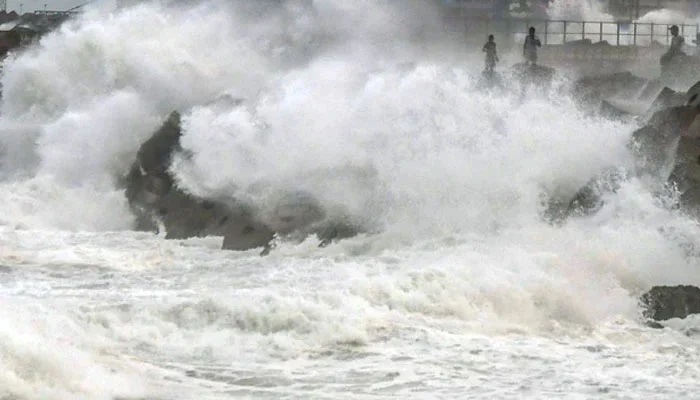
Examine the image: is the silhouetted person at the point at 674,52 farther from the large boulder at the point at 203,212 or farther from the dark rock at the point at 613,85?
the large boulder at the point at 203,212

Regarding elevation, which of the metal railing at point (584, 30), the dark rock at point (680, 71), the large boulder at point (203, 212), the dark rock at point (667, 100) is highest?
the metal railing at point (584, 30)

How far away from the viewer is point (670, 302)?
10.6 meters

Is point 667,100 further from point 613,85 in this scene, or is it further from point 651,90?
point 613,85

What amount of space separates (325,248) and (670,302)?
4.53 metres

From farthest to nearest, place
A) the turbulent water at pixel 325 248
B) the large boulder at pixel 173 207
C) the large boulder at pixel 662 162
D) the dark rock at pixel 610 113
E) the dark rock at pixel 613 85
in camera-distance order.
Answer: the dark rock at pixel 613 85 < the dark rock at pixel 610 113 < the large boulder at pixel 173 207 < the large boulder at pixel 662 162 < the turbulent water at pixel 325 248

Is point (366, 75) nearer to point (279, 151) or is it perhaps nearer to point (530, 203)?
point (279, 151)

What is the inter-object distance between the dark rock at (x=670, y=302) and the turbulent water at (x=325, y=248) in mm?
132

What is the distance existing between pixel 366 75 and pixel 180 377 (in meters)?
10.6

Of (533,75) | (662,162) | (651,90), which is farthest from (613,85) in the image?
(662,162)

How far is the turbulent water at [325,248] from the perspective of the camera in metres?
8.80

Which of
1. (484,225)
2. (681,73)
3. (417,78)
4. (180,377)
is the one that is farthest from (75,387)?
(681,73)

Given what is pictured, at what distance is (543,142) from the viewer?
15.3m

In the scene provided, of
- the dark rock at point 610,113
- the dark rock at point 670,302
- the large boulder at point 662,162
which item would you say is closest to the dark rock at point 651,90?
the dark rock at point 610,113

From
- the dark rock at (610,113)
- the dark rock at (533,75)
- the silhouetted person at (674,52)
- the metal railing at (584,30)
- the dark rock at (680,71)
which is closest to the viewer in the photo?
the dark rock at (610,113)
